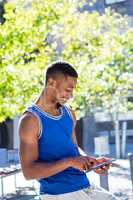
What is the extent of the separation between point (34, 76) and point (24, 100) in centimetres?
54

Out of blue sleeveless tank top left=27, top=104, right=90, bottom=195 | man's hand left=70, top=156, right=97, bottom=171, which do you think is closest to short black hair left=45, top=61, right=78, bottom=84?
blue sleeveless tank top left=27, top=104, right=90, bottom=195

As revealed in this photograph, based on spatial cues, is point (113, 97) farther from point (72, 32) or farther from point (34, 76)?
point (34, 76)

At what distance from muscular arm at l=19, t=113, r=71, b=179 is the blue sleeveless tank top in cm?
6

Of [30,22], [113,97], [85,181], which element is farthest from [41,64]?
[85,181]

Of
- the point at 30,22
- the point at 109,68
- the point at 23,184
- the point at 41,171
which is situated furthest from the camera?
the point at 109,68

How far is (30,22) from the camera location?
Result: 10.6m

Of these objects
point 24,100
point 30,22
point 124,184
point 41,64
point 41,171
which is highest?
point 30,22

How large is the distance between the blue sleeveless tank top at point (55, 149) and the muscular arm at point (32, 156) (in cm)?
6

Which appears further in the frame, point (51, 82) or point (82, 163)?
point (51, 82)

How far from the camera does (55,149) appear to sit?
2.76 meters

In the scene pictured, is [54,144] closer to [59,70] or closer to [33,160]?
[33,160]

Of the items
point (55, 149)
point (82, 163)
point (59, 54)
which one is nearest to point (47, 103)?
point (55, 149)

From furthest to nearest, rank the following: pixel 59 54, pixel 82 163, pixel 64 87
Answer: pixel 59 54
pixel 64 87
pixel 82 163

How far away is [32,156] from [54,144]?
6.4 inches
